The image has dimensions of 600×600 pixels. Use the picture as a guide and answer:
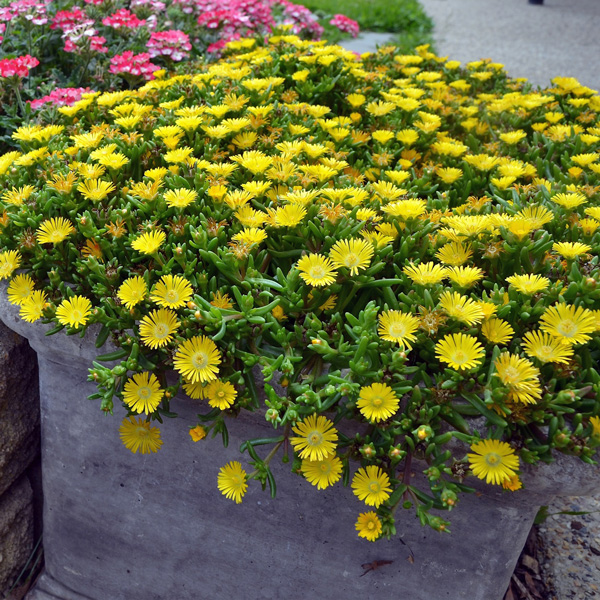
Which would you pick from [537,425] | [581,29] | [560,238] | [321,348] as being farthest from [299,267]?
[581,29]

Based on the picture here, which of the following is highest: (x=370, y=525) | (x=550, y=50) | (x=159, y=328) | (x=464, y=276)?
(x=464, y=276)

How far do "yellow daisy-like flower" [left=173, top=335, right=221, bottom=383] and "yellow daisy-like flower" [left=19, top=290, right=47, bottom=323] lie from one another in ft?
1.08

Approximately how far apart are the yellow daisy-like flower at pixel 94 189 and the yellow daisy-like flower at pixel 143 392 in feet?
1.45

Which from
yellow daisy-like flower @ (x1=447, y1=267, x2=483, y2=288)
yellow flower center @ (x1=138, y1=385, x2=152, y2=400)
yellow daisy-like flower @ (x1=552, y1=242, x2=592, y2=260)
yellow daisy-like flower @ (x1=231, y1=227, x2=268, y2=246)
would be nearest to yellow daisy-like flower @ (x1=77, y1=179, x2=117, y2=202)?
yellow daisy-like flower @ (x1=231, y1=227, x2=268, y2=246)

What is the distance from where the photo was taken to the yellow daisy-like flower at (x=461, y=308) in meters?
1.07

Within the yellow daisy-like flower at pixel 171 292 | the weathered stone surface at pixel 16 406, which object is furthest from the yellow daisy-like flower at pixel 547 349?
the weathered stone surface at pixel 16 406

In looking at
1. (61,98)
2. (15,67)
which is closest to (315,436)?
(61,98)

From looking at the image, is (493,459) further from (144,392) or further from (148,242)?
(148,242)

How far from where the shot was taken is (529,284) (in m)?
1.12

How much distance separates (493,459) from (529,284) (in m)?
0.33

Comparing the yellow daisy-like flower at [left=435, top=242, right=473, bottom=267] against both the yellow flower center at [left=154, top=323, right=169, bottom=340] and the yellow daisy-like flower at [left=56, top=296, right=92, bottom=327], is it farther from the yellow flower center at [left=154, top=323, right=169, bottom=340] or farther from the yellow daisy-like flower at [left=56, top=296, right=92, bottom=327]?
the yellow daisy-like flower at [left=56, top=296, right=92, bottom=327]

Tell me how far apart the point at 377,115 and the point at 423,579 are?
1.40 meters

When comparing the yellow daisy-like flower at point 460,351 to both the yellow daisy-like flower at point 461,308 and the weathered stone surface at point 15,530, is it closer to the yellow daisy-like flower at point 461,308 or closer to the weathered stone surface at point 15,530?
the yellow daisy-like flower at point 461,308

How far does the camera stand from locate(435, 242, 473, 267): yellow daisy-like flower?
1254mm
